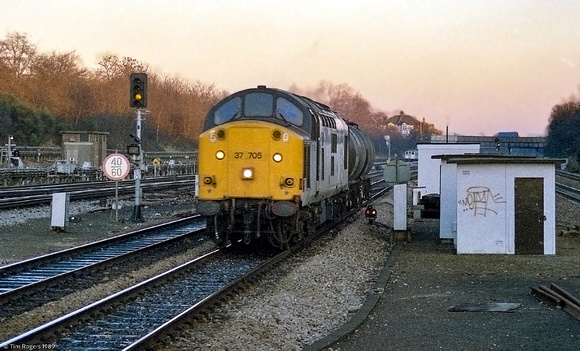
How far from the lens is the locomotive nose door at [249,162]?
15.6 meters

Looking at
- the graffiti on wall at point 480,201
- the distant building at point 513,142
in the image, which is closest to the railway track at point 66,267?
the graffiti on wall at point 480,201

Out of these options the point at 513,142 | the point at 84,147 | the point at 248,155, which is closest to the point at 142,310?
the point at 248,155

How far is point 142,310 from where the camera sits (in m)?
10.5

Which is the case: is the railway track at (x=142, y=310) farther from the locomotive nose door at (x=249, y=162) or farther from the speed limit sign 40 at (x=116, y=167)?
the speed limit sign 40 at (x=116, y=167)

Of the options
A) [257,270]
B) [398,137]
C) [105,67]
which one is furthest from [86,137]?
[398,137]

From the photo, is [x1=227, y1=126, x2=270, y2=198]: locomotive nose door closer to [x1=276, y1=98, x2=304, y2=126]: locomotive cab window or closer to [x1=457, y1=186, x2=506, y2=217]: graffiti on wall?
[x1=276, y1=98, x2=304, y2=126]: locomotive cab window

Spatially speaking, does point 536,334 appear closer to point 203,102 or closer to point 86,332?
point 86,332

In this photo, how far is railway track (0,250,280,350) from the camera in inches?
340

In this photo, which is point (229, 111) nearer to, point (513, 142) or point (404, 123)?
point (513, 142)

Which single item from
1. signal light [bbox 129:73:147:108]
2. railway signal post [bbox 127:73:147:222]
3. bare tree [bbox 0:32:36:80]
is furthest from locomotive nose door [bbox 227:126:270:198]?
bare tree [bbox 0:32:36:80]

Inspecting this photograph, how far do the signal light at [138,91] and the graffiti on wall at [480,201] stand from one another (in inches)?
421

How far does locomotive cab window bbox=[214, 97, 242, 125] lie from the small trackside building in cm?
498

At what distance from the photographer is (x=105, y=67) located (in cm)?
7938

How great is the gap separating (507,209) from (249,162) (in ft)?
18.8
